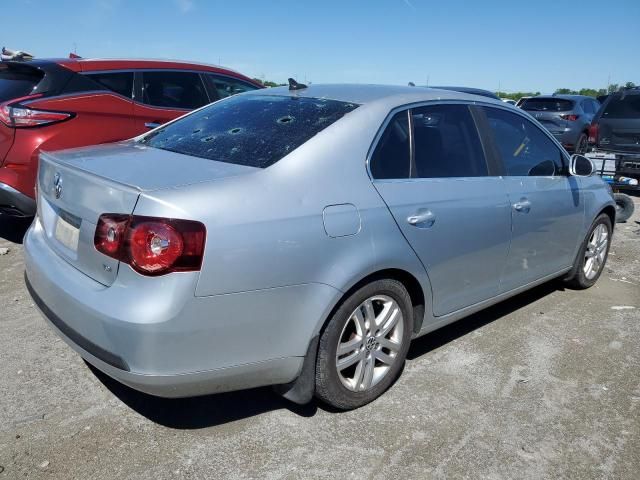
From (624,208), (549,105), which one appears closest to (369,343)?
(624,208)

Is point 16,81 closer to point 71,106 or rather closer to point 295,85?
point 71,106

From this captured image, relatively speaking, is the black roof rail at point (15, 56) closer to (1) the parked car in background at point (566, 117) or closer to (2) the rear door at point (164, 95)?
(2) the rear door at point (164, 95)

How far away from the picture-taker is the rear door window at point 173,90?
5.97 meters

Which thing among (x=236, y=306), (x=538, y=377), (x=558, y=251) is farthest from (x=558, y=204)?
(x=236, y=306)

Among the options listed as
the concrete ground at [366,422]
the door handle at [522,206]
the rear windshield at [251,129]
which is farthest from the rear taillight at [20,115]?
the door handle at [522,206]

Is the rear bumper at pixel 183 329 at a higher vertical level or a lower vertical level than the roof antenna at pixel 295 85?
lower

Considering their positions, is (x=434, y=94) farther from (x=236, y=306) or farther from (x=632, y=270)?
(x=632, y=270)

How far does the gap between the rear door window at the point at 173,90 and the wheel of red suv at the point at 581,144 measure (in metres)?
10.1

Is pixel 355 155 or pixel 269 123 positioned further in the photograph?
pixel 269 123

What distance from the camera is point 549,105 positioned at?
1386 cm

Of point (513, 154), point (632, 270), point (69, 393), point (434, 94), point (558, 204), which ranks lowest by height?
point (69, 393)

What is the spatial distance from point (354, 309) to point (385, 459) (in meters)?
0.69

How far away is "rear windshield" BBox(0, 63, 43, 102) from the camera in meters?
5.24

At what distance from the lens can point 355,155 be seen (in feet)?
9.47
